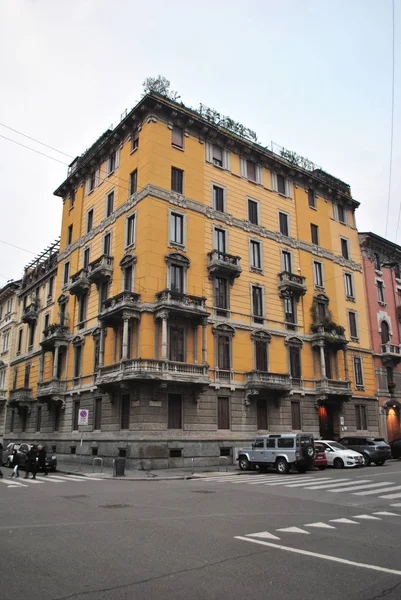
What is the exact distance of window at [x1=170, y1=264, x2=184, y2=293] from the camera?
29578 millimetres

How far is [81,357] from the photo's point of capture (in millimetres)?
34312

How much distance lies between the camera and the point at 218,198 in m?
34.2

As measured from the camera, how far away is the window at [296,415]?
111ft

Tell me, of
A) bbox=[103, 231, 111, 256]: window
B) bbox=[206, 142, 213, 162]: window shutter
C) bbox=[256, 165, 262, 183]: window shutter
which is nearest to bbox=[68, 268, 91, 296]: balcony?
bbox=[103, 231, 111, 256]: window

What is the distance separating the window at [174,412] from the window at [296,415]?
9.52m

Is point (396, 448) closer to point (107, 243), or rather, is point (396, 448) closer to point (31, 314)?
point (107, 243)

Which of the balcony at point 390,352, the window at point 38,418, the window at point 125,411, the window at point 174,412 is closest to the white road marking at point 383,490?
the window at point 174,412

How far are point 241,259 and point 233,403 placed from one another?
9771mm

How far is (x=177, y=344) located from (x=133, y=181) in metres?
11.4

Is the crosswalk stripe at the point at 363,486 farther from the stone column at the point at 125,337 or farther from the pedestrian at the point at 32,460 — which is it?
the stone column at the point at 125,337

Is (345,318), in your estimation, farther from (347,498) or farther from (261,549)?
(261,549)

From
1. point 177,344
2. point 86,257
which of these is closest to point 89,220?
point 86,257

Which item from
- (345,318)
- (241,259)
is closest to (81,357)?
(241,259)

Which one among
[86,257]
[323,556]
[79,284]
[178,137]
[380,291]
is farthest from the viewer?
[380,291]
